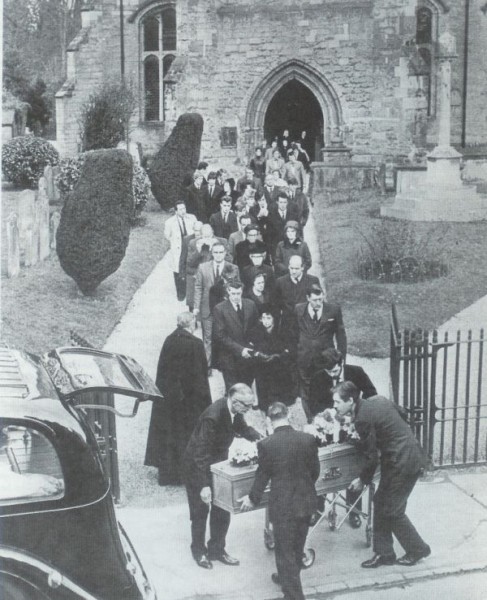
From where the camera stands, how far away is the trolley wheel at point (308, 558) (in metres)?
7.21

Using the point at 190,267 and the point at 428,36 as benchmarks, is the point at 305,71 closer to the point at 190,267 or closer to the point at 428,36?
the point at 428,36

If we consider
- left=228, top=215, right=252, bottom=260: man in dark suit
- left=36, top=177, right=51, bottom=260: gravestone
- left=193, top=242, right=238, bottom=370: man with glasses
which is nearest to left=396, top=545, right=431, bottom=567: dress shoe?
left=193, top=242, right=238, bottom=370: man with glasses

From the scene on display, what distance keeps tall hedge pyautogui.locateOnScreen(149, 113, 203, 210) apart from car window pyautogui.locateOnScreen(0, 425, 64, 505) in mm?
16232

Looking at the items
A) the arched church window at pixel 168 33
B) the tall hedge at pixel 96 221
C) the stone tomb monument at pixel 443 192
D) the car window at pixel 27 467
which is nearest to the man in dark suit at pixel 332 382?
the car window at pixel 27 467

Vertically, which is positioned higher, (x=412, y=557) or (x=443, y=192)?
(x=443, y=192)

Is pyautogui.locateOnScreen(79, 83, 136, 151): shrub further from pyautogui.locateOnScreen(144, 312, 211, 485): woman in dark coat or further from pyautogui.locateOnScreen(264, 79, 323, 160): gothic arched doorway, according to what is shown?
pyautogui.locateOnScreen(144, 312, 211, 485): woman in dark coat

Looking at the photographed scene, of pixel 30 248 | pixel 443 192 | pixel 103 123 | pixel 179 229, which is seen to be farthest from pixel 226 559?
pixel 103 123

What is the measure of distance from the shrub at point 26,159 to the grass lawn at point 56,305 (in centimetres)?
848

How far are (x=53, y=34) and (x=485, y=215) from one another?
21.2 metres

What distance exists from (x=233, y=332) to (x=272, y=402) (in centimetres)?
100

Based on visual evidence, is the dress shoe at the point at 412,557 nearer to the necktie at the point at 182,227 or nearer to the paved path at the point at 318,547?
the paved path at the point at 318,547

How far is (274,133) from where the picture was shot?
30188 mm

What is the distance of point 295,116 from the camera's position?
1175 inches

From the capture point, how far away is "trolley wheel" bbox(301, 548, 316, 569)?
23.6 feet
